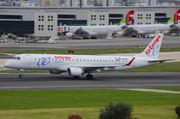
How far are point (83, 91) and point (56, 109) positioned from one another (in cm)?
945

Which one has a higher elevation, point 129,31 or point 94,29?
point 94,29

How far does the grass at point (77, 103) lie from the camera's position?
21.4 meters

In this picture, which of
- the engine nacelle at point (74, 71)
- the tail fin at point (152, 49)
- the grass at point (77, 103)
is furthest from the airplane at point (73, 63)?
the grass at point (77, 103)

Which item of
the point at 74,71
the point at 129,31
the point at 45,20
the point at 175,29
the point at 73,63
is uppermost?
the point at 45,20

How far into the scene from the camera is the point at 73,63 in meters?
42.4

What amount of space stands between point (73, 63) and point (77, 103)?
16804mm

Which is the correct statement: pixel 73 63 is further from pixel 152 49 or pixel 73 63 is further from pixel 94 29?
pixel 94 29

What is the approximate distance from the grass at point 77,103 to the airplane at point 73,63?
9.34 m

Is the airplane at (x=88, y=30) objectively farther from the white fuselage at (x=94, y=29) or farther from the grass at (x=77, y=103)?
the grass at (x=77, y=103)

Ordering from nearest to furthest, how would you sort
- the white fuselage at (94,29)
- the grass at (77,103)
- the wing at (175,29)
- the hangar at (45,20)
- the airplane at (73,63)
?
1. the grass at (77,103)
2. the airplane at (73,63)
3. the hangar at (45,20)
4. the white fuselage at (94,29)
5. the wing at (175,29)

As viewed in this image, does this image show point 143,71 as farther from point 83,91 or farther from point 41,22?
point 41,22

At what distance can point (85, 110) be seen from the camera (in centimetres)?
2295

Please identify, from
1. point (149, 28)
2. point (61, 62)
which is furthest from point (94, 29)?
point (61, 62)

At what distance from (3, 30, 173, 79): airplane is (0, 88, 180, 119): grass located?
9.34 meters
